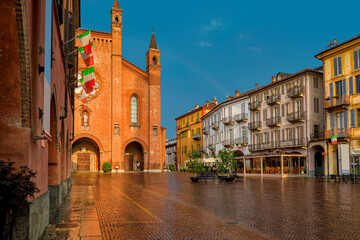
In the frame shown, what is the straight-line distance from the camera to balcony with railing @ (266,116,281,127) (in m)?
42.7

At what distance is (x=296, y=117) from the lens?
1572 inches

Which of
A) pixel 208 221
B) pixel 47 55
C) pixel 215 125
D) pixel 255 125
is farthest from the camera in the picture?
pixel 215 125

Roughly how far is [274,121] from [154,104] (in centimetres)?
1719

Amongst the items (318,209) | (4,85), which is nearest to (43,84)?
(4,85)

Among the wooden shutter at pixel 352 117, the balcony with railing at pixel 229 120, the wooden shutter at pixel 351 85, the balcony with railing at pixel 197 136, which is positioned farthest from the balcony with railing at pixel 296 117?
the balcony with railing at pixel 197 136

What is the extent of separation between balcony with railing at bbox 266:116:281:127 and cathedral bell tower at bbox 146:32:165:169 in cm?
1551

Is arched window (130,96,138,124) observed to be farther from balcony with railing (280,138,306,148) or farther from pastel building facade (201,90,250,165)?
balcony with railing (280,138,306,148)

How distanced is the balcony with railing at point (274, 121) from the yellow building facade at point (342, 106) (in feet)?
24.6

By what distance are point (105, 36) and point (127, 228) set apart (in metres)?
45.2

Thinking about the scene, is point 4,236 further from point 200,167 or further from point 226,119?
point 226,119

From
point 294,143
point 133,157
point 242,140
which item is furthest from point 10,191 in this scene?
point 133,157

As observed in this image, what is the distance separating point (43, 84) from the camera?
6906 millimetres

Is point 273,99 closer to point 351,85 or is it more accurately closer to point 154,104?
point 351,85

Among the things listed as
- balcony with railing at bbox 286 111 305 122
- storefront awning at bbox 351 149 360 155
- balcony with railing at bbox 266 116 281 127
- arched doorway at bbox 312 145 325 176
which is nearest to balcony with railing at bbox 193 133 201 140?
balcony with railing at bbox 266 116 281 127
